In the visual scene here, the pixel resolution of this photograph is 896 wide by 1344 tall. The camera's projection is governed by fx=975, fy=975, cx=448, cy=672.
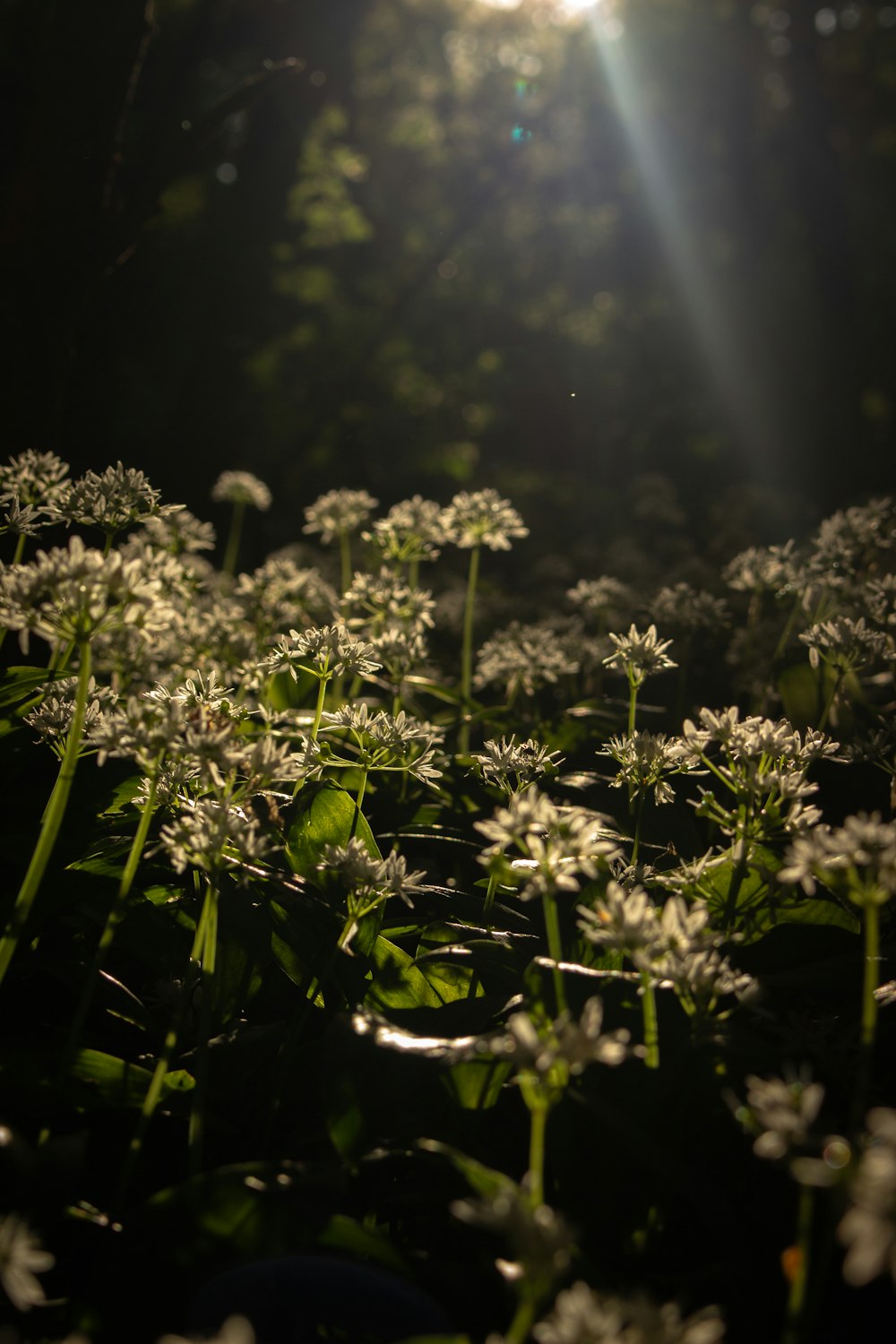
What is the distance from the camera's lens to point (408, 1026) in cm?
160

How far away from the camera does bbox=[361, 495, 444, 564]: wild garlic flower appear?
2922mm

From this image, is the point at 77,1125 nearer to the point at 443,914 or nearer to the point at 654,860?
the point at 443,914

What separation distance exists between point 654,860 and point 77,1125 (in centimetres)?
118

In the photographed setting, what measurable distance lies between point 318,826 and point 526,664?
101 centimetres

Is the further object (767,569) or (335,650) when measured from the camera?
(767,569)

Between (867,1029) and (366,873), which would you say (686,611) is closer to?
(366,873)

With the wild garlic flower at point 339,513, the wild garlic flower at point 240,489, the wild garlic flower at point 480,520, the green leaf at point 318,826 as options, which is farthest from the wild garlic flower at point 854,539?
the wild garlic flower at point 240,489

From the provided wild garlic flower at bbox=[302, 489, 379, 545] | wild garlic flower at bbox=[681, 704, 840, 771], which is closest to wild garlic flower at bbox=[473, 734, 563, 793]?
wild garlic flower at bbox=[681, 704, 840, 771]

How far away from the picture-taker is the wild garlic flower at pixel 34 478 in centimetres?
207

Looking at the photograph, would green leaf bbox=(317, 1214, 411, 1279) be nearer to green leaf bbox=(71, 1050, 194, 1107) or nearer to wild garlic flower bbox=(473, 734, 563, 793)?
green leaf bbox=(71, 1050, 194, 1107)

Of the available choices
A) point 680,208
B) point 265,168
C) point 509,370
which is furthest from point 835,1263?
point 680,208

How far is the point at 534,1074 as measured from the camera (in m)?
1.10

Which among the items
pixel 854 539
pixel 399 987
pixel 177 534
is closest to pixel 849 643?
pixel 854 539

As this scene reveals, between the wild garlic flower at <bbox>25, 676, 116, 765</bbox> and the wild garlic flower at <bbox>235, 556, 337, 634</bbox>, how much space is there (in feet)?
3.21
